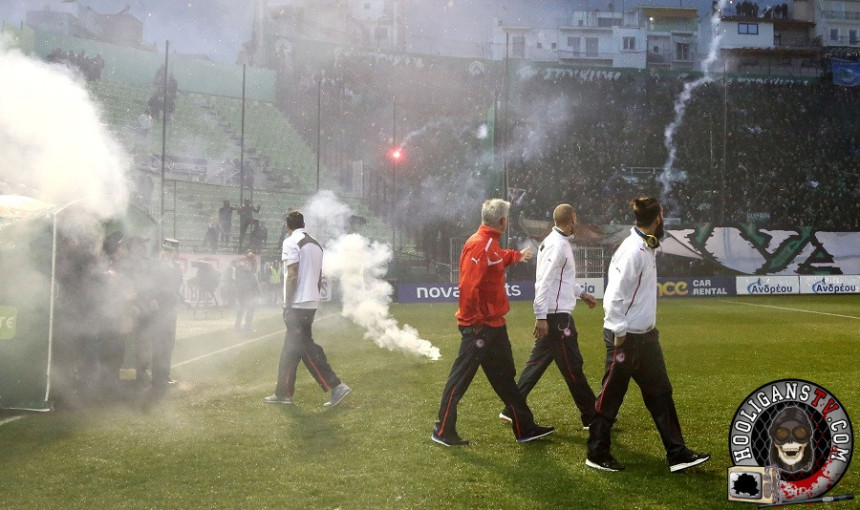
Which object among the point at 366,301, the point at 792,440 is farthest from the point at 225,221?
the point at 792,440

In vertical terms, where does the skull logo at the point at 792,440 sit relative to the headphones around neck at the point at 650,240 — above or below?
below

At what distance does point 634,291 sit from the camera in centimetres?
523

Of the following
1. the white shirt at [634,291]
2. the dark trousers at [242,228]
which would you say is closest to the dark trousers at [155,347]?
the white shirt at [634,291]

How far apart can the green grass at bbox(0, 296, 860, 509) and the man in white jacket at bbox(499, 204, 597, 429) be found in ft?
1.54

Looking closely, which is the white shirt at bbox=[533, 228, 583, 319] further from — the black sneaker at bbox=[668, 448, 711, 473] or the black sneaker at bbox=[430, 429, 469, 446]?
the black sneaker at bbox=[668, 448, 711, 473]

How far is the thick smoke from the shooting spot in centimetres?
820

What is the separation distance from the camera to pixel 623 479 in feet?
17.2

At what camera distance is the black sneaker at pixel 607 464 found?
5438mm

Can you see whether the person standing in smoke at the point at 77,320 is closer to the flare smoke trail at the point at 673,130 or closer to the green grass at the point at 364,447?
the green grass at the point at 364,447

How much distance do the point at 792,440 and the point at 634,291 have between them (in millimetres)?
1507

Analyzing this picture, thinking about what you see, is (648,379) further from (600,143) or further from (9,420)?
(600,143)

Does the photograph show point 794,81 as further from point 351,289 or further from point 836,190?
point 351,289

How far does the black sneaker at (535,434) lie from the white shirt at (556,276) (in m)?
0.98

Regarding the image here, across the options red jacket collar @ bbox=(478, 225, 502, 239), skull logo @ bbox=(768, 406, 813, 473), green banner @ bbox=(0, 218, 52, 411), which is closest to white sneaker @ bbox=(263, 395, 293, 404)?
green banner @ bbox=(0, 218, 52, 411)
